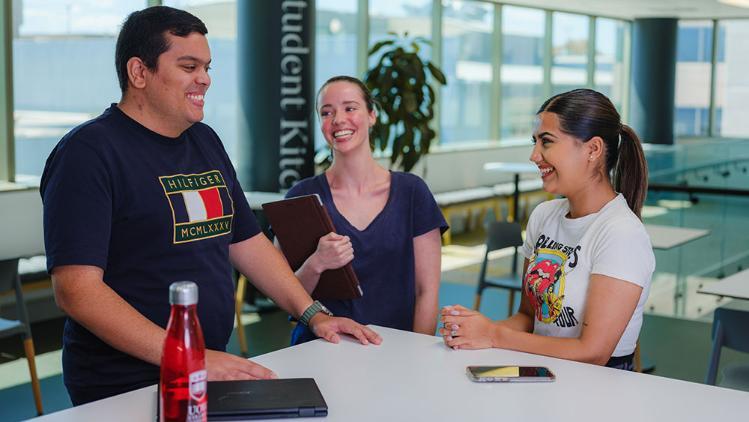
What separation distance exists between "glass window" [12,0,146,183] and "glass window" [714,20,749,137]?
12.7m

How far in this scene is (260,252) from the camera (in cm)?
267

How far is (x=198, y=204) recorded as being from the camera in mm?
2352

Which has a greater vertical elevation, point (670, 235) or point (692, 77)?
point (692, 77)

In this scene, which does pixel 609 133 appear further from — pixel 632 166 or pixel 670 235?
pixel 670 235

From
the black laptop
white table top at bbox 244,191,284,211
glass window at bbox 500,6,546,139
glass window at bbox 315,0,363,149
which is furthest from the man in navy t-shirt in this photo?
glass window at bbox 500,6,546,139

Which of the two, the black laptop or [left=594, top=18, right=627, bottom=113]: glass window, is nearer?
the black laptop

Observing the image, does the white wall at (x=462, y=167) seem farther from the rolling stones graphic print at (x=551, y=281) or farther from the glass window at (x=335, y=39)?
the rolling stones graphic print at (x=551, y=281)

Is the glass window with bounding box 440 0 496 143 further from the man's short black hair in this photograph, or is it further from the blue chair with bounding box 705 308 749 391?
the man's short black hair

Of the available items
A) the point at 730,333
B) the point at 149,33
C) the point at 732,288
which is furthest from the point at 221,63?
the point at 149,33

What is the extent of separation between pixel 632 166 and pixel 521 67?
38.9 feet

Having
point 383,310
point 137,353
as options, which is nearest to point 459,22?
point 383,310

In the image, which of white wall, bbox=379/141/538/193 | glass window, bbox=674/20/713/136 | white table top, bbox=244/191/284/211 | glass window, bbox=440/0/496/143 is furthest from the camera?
glass window, bbox=674/20/713/136

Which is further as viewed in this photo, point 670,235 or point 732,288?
point 670,235

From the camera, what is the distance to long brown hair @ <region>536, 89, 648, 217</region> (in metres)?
2.51
